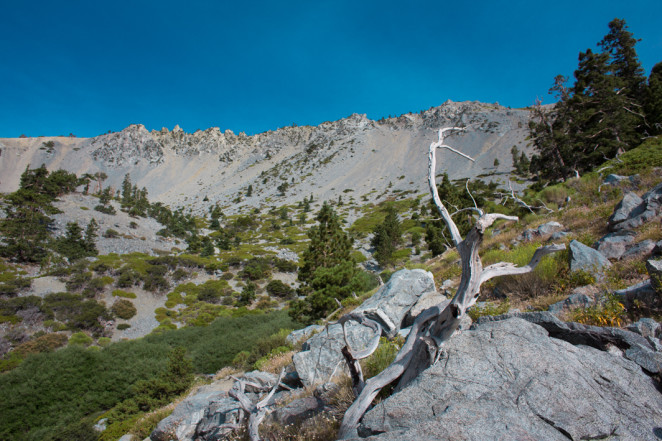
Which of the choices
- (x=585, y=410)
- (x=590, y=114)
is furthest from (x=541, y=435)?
(x=590, y=114)

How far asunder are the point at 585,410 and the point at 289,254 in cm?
5068

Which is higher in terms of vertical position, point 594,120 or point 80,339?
point 594,120

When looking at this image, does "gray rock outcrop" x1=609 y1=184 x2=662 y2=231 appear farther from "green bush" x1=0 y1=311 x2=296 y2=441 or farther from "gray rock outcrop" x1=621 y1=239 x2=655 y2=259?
"green bush" x1=0 y1=311 x2=296 y2=441

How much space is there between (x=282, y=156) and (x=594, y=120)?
130 meters

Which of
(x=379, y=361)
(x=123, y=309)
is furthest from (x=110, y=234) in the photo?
(x=379, y=361)

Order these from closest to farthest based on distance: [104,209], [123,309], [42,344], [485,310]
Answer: [485,310], [42,344], [123,309], [104,209]

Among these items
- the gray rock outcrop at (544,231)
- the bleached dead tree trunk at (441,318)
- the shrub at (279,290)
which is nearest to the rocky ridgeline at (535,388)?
the bleached dead tree trunk at (441,318)

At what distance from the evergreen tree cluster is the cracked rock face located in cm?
2226

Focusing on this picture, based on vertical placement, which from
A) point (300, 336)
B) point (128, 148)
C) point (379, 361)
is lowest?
point (300, 336)

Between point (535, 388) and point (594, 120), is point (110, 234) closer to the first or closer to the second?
point (535, 388)

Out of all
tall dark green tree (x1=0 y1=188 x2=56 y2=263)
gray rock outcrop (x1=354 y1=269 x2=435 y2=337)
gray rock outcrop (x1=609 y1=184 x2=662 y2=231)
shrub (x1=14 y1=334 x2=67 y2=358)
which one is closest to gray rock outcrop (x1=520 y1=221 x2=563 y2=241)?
gray rock outcrop (x1=609 y1=184 x2=662 y2=231)

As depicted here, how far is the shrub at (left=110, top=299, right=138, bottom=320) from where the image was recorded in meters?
31.5

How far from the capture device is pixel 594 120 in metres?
23.1

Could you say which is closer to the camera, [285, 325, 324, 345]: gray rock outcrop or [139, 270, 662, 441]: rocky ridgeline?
[139, 270, 662, 441]: rocky ridgeline
